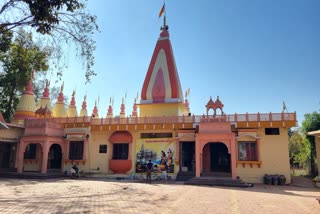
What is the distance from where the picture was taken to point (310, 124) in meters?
19.8

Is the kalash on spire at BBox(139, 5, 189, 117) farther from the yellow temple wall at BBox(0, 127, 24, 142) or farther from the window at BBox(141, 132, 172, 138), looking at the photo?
the yellow temple wall at BBox(0, 127, 24, 142)

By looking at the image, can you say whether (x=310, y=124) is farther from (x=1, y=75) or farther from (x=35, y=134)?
(x=1, y=75)

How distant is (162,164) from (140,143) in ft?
7.02

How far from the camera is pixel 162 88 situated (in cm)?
2178

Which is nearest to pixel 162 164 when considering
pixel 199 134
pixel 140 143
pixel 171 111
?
pixel 140 143

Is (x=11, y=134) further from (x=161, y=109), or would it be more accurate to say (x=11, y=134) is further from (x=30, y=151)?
(x=161, y=109)

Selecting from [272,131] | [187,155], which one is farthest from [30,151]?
[272,131]

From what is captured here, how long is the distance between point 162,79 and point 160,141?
20.2 ft

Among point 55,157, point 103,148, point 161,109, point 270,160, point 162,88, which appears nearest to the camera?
point 270,160

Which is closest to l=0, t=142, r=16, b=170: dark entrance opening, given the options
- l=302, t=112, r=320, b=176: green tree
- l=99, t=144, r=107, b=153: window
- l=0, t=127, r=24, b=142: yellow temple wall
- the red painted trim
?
l=0, t=127, r=24, b=142: yellow temple wall

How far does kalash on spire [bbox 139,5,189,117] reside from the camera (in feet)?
70.2

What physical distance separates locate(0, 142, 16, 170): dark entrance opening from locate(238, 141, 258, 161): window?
1605 centimetres

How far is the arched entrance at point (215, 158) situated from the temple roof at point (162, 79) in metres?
5.07

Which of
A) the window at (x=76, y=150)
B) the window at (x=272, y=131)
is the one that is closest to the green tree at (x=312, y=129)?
the window at (x=272, y=131)
